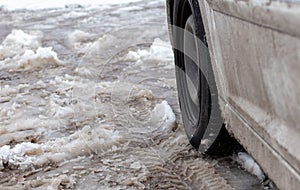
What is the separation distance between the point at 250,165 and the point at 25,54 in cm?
442

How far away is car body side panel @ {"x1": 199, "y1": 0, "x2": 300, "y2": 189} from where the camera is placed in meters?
1.43

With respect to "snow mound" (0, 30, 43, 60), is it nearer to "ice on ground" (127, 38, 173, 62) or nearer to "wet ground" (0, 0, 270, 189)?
"wet ground" (0, 0, 270, 189)

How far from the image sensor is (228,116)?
235 centimetres

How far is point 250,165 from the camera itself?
301 cm

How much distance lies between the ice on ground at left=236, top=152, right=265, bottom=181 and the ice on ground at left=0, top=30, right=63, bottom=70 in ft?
12.4

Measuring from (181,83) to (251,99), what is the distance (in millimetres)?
1573

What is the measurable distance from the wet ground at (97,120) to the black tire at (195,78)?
260 millimetres

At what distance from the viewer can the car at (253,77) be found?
4.72 ft

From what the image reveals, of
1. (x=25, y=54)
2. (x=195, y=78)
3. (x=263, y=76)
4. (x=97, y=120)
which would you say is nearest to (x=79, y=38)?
(x=25, y=54)

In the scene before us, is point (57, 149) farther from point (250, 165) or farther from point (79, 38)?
point (79, 38)

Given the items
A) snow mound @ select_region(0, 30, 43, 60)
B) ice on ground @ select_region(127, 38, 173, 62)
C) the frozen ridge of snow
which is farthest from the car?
the frozen ridge of snow

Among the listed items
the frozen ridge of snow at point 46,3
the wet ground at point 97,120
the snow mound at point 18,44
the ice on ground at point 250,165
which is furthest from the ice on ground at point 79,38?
the ice on ground at point 250,165

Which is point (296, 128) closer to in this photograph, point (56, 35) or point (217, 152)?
point (217, 152)

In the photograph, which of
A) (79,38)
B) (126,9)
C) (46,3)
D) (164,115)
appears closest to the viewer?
(164,115)
